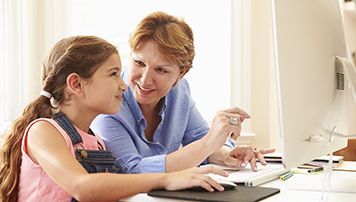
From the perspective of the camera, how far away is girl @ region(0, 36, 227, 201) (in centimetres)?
126

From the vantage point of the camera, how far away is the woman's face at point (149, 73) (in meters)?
1.79

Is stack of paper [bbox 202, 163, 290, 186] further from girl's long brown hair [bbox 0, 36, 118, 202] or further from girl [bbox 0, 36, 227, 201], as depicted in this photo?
girl's long brown hair [bbox 0, 36, 118, 202]

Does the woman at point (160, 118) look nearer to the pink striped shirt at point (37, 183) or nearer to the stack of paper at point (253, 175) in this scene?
the stack of paper at point (253, 175)

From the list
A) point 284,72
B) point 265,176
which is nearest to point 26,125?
point 265,176

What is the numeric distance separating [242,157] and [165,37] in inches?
17.3

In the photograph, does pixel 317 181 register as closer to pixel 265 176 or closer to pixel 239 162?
pixel 265 176

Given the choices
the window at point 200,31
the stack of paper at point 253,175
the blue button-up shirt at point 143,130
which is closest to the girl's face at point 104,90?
the blue button-up shirt at point 143,130

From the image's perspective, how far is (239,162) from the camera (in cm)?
173

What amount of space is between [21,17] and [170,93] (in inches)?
53.7

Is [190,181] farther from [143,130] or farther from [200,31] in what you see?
[200,31]

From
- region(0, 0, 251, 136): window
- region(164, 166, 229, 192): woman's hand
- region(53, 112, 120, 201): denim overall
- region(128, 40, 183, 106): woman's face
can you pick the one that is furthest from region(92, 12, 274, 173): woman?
region(0, 0, 251, 136): window

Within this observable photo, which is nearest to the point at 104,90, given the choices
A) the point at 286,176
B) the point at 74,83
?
the point at 74,83

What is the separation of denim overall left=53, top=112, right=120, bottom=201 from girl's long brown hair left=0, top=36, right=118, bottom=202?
5 cm

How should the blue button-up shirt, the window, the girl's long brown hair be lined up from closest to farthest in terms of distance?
the girl's long brown hair < the blue button-up shirt < the window
